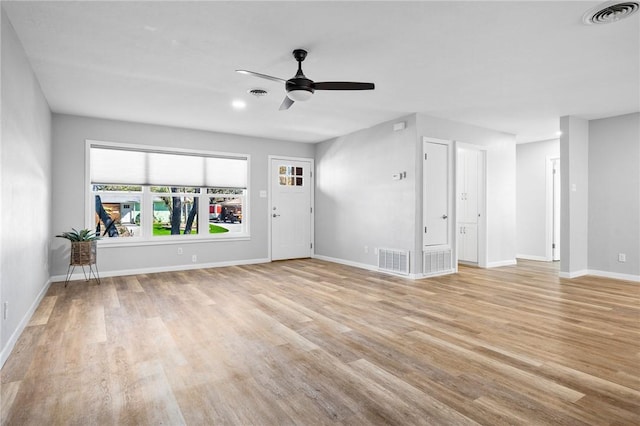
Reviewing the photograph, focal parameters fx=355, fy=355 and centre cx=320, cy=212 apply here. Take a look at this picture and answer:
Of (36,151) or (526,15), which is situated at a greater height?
(526,15)

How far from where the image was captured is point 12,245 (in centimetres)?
282

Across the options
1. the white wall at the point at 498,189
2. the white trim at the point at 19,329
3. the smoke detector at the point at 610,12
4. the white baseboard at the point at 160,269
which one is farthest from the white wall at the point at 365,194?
the white trim at the point at 19,329

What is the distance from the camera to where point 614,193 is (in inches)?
221

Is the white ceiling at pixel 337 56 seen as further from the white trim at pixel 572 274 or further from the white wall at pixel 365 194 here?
the white trim at pixel 572 274

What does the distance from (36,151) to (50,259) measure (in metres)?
1.98

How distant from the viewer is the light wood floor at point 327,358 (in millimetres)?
1879

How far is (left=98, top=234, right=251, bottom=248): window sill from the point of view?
5.71 metres

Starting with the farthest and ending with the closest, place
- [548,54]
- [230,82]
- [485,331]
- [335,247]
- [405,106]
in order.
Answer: [335,247]
[405,106]
[230,82]
[548,54]
[485,331]

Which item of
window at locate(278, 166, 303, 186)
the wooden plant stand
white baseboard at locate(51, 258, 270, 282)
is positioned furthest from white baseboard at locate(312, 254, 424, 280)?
the wooden plant stand

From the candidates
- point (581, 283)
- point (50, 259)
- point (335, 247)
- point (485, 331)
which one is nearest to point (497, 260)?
point (581, 283)

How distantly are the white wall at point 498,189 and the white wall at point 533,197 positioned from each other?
984 mm

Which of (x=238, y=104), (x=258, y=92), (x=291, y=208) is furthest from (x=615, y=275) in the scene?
(x=238, y=104)

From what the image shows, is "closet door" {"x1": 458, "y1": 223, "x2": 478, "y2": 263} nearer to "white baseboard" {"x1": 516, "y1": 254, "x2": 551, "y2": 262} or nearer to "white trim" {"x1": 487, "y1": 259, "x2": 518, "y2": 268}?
"white trim" {"x1": 487, "y1": 259, "x2": 518, "y2": 268}

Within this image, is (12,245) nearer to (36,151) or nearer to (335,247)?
(36,151)
